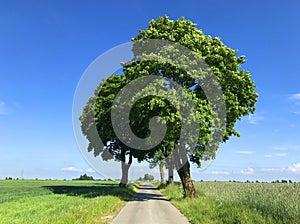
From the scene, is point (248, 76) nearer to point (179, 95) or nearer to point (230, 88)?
point (230, 88)

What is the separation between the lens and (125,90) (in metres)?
30.4

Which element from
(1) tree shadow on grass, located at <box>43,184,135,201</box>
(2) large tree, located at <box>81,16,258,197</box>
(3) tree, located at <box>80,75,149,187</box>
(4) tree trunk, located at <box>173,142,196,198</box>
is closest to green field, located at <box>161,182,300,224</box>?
(2) large tree, located at <box>81,16,258,197</box>

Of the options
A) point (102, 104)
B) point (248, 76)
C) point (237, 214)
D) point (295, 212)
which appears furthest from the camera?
point (102, 104)

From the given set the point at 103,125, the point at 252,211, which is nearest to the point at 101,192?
the point at 103,125

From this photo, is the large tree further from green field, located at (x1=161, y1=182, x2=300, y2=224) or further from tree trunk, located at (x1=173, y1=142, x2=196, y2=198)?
green field, located at (x1=161, y1=182, x2=300, y2=224)

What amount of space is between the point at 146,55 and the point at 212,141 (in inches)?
393

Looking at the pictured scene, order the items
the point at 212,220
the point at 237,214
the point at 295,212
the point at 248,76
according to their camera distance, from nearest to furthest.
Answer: the point at 295,212, the point at 237,214, the point at 212,220, the point at 248,76

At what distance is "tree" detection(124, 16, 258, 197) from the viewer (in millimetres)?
27562

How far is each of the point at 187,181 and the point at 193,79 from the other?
9424 mm

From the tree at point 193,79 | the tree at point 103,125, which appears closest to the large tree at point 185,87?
the tree at point 193,79

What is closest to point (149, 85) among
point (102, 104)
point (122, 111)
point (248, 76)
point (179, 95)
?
point (179, 95)

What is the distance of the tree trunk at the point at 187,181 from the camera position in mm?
28575

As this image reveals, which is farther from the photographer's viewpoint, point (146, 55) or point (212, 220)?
point (146, 55)

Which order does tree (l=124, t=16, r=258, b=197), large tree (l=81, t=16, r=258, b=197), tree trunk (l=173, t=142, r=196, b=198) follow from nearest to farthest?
large tree (l=81, t=16, r=258, b=197), tree (l=124, t=16, r=258, b=197), tree trunk (l=173, t=142, r=196, b=198)
